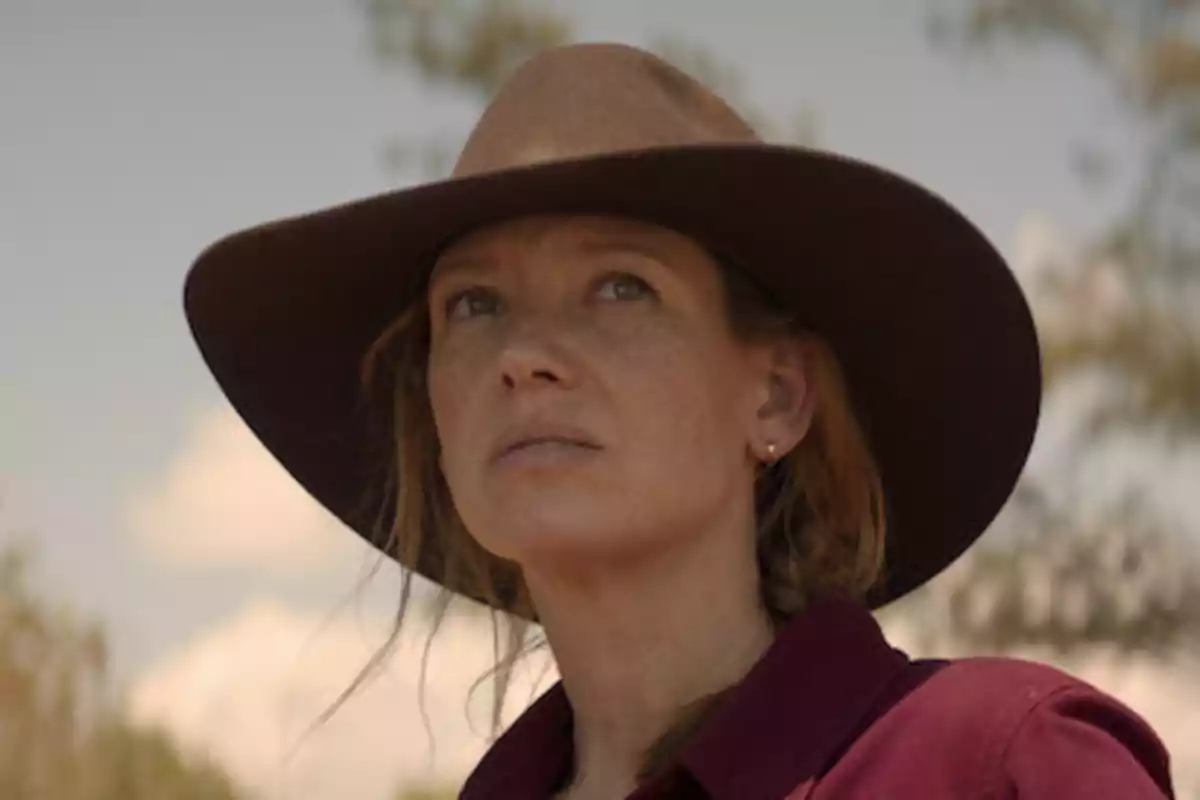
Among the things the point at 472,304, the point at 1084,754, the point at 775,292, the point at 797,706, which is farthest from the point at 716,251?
the point at 1084,754

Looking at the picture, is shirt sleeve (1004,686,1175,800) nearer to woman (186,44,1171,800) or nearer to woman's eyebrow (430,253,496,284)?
woman (186,44,1171,800)

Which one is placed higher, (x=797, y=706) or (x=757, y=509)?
(x=757, y=509)

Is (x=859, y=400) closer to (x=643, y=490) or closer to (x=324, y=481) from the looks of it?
(x=643, y=490)

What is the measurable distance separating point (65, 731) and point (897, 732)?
48.6 inches

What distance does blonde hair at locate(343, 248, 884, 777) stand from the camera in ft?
4.00

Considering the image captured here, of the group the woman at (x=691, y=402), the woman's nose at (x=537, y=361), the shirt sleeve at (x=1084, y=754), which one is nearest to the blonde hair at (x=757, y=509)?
the woman at (x=691, y=402)

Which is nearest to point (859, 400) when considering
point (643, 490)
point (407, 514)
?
point (643, 490)

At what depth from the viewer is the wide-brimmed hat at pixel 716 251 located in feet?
3.59

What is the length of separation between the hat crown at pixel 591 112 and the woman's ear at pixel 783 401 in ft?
0.48

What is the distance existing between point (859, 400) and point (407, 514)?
0.35 metres

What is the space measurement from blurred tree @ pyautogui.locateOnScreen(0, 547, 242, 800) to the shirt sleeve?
1.22m

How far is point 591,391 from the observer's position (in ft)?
3.63

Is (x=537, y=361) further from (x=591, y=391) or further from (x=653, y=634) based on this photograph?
(x=653, y=634)

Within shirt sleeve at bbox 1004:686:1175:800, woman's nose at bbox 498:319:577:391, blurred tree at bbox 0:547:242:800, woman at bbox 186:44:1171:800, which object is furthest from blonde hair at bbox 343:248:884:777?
blurred tree at bbox 0:547:242:800
